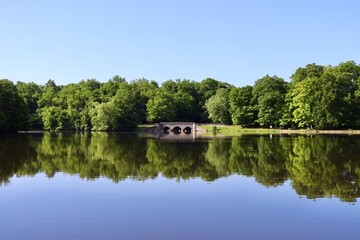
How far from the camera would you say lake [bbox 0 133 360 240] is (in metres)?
12.6

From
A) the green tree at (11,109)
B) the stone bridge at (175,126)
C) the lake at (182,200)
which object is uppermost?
the green tree at (11,109)

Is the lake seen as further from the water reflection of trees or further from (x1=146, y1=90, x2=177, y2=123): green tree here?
(x1=146, y1=90, x2=177, y2=123): green tree

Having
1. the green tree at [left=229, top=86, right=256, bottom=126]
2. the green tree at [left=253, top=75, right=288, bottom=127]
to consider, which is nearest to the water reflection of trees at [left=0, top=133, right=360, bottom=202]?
the green tree at [left=253, top=75, right=288, bottom=127]

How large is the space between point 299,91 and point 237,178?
69576mm

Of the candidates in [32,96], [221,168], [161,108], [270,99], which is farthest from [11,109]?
[221,168]

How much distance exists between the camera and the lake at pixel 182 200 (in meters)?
12.6

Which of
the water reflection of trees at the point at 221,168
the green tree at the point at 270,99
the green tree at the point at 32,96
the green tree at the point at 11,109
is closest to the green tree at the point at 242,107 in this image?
the green tree at the point at 270,99

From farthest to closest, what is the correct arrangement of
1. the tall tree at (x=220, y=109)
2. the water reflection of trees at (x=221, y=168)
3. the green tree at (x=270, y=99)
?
the tall tree at (x=220, y=109)
the green tree at (x=270, y=99)
the water reflection of trees at (x=221, y=168)

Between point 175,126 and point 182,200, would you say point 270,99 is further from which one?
point 182,200

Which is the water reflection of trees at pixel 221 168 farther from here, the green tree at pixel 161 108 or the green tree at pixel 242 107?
the green tree at pixel 161 108

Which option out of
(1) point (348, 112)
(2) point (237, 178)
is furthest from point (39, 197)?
(1) point (348, 112)

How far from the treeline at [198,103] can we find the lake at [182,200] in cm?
5316

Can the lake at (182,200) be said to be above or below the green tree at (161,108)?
below

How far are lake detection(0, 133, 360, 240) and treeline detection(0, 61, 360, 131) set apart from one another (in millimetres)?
53161
